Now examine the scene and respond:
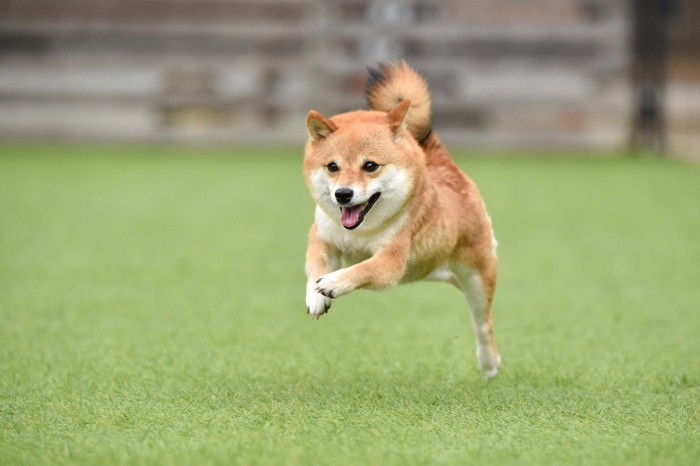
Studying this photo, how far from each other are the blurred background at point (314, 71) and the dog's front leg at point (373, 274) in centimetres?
863

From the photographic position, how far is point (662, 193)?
932 cm

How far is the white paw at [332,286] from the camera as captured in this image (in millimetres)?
3441

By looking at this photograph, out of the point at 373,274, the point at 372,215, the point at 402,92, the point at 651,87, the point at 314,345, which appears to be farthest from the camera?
the point at 651,87

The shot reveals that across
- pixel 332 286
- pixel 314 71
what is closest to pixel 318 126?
pixel 332 286

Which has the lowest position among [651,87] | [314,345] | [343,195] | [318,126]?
[651,87]

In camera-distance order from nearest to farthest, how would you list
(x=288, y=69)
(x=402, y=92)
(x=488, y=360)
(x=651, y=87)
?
(x=488, y=360)
(x=402, y=92)
(x=288, y=69)
(x=651, y=87)

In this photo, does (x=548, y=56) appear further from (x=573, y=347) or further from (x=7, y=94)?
(x=573, y=347)

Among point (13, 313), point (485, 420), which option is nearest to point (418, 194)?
point (485, 420)

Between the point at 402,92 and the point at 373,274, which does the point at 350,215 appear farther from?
the point at 402,92

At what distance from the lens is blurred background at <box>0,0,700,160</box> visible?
12680 millimetres

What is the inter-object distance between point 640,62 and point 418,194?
1013 centimetres

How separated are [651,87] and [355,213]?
10034 mm

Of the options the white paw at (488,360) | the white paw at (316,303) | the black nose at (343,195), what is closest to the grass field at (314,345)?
the white paw at (488,360)

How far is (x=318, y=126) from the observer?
12.1 ft
